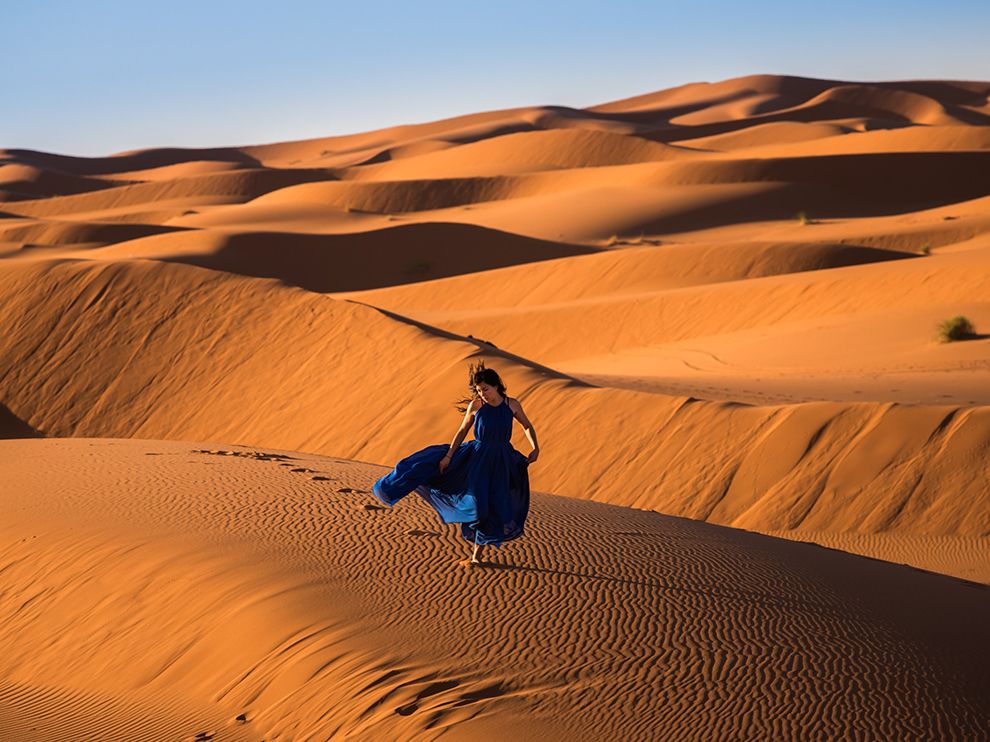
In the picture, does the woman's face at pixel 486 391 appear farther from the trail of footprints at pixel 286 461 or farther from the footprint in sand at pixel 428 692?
the trail of footprints at pixel 286 461

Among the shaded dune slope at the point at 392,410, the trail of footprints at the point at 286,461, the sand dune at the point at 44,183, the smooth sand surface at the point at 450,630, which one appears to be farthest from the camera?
the sand dune at the point at 44,183

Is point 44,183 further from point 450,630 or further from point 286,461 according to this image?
point 450,630

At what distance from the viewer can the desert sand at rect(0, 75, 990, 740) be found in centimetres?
625

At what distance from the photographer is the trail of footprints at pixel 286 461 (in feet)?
33.4

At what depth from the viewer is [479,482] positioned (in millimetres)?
7453

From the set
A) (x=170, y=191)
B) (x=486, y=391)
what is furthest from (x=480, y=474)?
(x=170, y=191)

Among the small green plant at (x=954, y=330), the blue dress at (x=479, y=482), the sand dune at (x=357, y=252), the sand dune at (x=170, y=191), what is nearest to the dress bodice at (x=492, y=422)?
the blue dress at (x=479, y=482)

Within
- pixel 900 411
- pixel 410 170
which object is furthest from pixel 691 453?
pixel 410 170

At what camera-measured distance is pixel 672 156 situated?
257 ft

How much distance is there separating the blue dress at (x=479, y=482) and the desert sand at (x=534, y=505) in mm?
374

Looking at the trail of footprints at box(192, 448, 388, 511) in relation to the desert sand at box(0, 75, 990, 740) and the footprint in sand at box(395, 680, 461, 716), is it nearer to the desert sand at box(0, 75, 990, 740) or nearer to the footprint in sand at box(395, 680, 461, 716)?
the desert sand at box(0, 75, 990, 740)

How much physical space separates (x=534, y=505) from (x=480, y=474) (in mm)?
2835

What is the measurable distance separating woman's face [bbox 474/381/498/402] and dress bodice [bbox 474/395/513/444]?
0.20 feet

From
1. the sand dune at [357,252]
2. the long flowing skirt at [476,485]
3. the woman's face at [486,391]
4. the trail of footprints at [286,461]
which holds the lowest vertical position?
the sand dune at [357,252]
